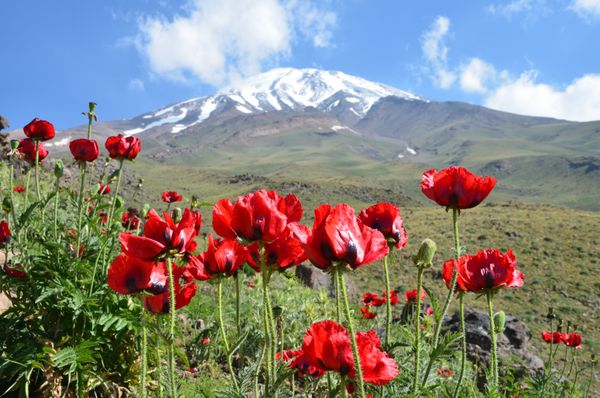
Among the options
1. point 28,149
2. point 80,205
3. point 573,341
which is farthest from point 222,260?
point 573,341

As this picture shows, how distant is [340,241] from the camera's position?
1.28 metres

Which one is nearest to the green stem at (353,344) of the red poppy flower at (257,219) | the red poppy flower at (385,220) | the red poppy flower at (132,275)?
the red poppy flower at (257,219)

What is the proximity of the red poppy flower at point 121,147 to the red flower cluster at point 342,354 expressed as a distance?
2364mm

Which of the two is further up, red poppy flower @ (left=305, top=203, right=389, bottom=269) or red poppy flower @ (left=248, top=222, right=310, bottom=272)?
red poppy flower @ (left=305, top=203, right=389, bottom=269)

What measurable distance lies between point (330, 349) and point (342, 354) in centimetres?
4

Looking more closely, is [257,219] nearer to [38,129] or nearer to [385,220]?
[385,220]

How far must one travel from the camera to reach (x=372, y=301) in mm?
4805

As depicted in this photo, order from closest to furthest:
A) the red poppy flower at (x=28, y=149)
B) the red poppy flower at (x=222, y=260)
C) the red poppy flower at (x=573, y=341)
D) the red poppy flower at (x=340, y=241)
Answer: the red poppy flower at (x=340, y=241) < the red poppy flower at (x=222, y=260) < the red poppy flower at (x=28, y=149) < the red poppy flower at (x=573, y=341)

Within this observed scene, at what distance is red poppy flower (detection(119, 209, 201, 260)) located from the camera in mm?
1575

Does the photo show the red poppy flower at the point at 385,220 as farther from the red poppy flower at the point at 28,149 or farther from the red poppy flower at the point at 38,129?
the red poppy flower at the point at 28,149

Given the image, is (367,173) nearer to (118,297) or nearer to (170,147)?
(170,147)

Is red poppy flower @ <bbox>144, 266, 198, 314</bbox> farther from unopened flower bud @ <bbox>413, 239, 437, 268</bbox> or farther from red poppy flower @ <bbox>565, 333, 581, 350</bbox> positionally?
red poppy flower @ <bbox>565, 333, 581, 350</bbox>

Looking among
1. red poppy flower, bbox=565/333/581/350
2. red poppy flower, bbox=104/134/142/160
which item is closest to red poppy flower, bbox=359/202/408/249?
red poppy flower, bbox=104/134/142/160

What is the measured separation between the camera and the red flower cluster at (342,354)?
4.47ft
